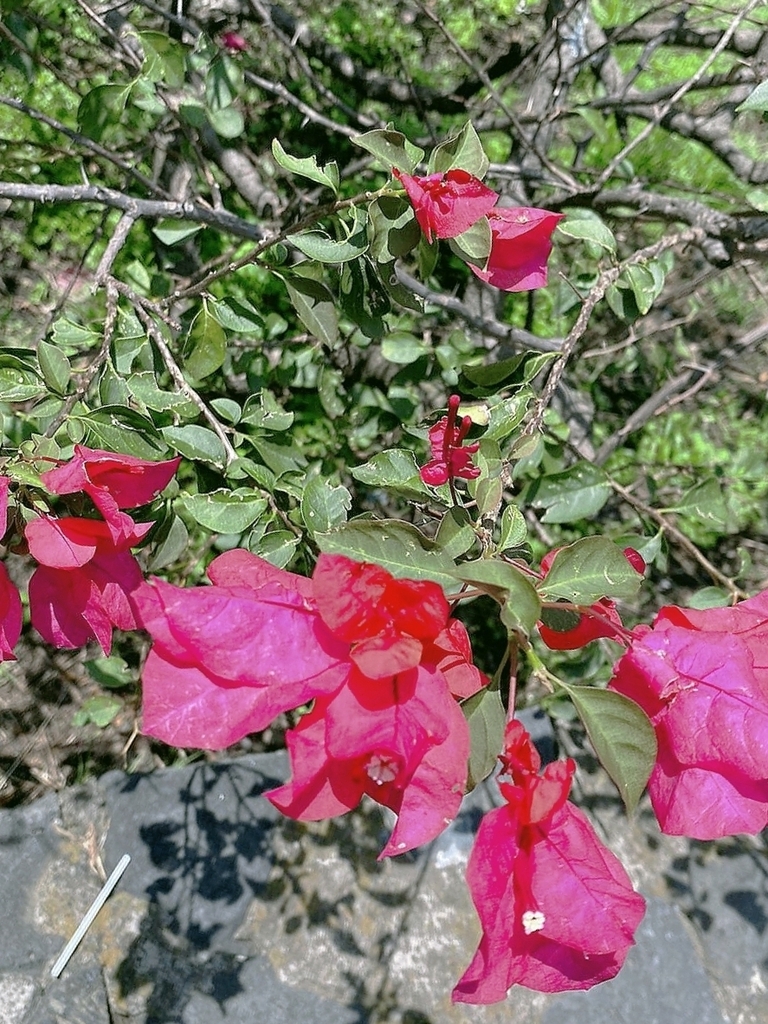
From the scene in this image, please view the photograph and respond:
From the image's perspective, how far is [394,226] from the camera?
0.82 metres

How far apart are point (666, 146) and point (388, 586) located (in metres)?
2.25

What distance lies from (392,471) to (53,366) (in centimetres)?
38

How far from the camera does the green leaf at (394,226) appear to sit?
804 millimetres

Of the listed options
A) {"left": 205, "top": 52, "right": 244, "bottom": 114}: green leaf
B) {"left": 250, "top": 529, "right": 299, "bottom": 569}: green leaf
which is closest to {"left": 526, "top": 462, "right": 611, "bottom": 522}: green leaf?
{"left": 250, "top": 529, "right": 299, "bottom": 569}: green leaf

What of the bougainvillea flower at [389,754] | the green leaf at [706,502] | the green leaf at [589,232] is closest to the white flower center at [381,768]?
the bougainvillea flower at [389,754]

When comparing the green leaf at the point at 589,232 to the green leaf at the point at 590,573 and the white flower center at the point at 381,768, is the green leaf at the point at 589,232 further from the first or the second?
the white flower center at the point at 381,768

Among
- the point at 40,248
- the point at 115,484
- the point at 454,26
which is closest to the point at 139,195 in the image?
the point at 40,248

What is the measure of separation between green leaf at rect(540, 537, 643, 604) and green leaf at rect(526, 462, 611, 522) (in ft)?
1.59

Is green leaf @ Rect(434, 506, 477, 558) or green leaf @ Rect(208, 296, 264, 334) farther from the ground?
green leaf @ Rect(434, 506, 477, 558)

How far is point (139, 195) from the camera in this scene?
1.87 meters

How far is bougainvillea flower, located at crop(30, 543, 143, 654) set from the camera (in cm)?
73

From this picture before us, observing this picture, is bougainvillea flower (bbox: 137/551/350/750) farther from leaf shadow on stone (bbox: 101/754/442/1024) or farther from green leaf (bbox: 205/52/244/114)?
leaf shadow on stone (bbox: 101/754/442/1024)

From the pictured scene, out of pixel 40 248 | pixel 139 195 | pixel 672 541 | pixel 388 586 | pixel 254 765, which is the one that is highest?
pixel 388 586

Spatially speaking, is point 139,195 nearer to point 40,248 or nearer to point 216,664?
point 40,248
